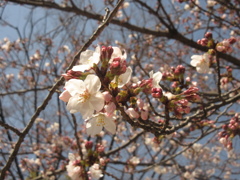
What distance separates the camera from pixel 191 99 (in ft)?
4.61

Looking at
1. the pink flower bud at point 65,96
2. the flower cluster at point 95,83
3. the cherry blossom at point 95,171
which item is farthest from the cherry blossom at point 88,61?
the cherry blossom at point 95,171

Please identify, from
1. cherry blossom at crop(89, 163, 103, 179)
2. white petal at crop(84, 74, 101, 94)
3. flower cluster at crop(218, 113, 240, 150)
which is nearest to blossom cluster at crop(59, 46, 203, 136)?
white petal at crop(84, 74, 101, 94)

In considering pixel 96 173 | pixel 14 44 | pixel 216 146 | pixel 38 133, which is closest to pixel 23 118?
pixel 38 133

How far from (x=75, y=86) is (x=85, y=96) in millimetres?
75

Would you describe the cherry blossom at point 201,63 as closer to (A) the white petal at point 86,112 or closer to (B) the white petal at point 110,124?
(B) the white petal at point 110,124

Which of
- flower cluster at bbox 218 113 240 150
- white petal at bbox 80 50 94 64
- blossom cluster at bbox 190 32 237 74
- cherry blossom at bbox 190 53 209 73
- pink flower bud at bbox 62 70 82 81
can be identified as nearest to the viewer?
pink flower bud at bbox 62 70 82 81

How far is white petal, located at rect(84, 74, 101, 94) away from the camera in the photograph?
3.52 ft

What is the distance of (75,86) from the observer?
1122mm

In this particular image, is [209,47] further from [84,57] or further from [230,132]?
[84,57]

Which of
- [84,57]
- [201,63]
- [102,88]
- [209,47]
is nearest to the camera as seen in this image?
[102,88]

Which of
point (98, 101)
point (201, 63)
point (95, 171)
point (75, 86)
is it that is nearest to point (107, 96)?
point (98, 101)

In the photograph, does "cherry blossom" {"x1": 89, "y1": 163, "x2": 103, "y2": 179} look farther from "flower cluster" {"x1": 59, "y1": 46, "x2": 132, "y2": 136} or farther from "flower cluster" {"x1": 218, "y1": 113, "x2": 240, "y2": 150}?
"flower cluster" {"x1": 218, "y1": 113, "x2": 240, "y2": 150}

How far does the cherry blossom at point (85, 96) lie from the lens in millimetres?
1094

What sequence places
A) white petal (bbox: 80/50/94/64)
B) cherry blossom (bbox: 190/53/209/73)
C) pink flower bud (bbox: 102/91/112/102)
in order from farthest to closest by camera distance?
1. cherry blossom (bbox: 190/53/209/73)
2. white petal (bbox: 80/50/94/64)
3. pink flower bud (bbox: 102/91/112/102)
